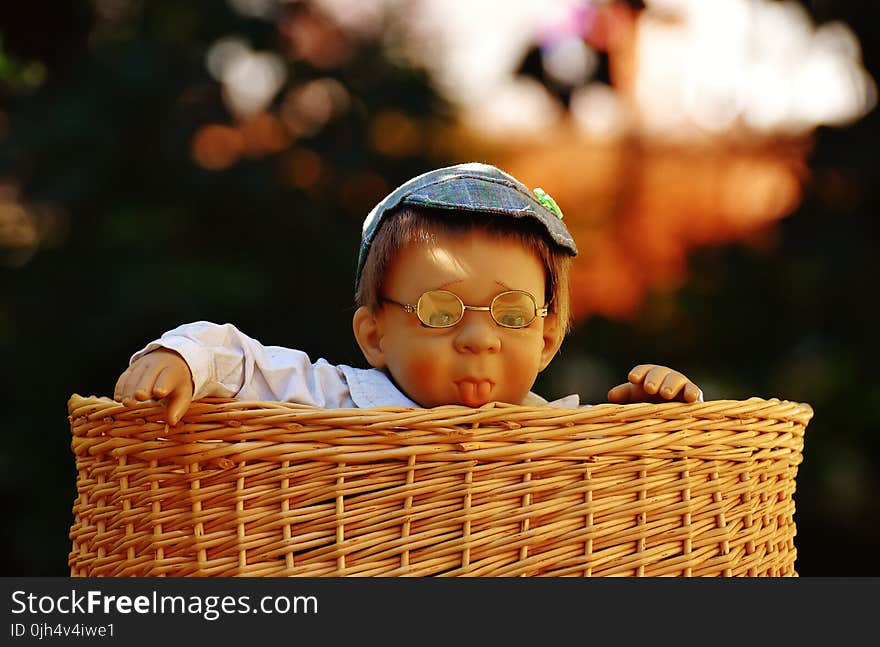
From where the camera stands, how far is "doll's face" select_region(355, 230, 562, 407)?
1.64 m

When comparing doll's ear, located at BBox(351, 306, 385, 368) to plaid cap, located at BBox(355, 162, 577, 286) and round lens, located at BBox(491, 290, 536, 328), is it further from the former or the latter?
round lens, located at BBox(491, 290, 536, 328)

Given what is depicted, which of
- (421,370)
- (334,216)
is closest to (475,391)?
(421,370)

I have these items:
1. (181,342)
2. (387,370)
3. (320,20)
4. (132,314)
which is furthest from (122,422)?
(320,20)

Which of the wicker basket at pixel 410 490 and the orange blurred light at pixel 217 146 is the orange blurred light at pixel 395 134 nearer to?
the orange blurred light at pixel 217 146

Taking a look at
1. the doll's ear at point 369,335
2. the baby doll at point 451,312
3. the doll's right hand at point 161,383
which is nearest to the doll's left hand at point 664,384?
the baby doll at point 451,312

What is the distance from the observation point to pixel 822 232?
150 inches

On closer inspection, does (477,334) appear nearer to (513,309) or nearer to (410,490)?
(513,309)

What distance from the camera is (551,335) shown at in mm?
1901

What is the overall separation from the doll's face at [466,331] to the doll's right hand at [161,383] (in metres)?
0.41

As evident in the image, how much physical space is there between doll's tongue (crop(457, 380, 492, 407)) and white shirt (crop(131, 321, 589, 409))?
0.35ft

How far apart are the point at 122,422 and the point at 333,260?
2.99 m

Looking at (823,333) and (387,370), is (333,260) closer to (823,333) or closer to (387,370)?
(823,333)

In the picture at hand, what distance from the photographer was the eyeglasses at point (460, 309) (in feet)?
5.35

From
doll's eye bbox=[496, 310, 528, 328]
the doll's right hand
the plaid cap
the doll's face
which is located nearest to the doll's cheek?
the doll's face
